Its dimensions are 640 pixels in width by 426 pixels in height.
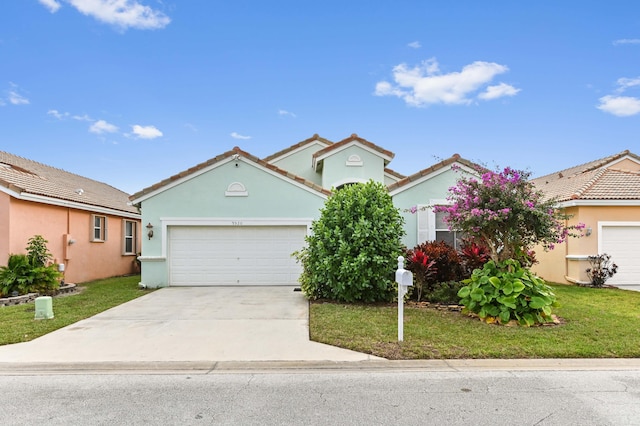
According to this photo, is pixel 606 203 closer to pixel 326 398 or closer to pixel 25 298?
pixel 326 398

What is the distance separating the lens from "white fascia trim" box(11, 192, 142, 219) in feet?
A: 40.2

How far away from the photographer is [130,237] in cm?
1906

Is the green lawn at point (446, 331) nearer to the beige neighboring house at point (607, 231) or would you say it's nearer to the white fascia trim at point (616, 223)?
the beige neighboring house at point (607, 231)

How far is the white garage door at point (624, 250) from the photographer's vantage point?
44.4 ft

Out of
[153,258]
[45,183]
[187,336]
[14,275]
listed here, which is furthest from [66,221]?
[187,336]

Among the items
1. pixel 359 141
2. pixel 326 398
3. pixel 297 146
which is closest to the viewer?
pixel 326 398

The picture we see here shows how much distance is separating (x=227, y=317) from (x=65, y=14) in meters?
10.4

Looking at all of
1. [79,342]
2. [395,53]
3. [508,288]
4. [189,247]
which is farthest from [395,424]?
[395,53]

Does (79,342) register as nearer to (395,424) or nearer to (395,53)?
(395,424)

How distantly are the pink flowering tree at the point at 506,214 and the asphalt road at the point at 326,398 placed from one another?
10.6ft

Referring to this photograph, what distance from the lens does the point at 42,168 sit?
17.3m

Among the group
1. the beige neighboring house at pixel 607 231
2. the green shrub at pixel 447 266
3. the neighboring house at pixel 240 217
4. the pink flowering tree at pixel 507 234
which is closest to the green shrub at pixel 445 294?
the green shrub at pixel 447 266

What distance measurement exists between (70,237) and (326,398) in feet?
44.2

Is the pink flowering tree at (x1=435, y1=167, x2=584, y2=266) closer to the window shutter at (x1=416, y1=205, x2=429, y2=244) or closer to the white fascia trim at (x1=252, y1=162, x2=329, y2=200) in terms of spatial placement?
the window shutter at (x1=416, y1=205, x2=429, y2=244)
